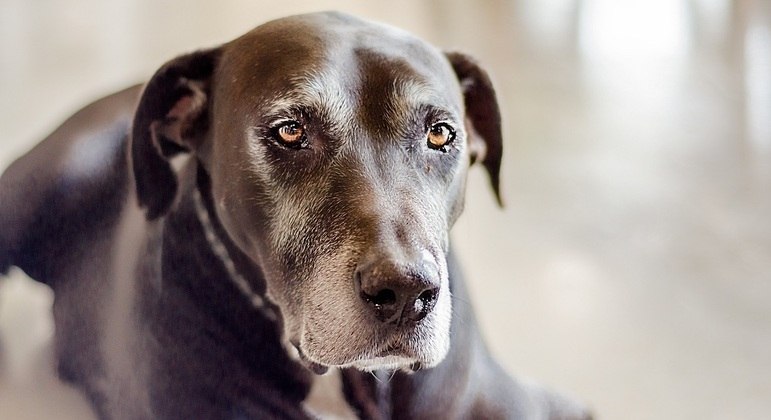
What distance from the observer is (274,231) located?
→ 1179mm

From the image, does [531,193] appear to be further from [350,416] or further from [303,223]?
[303,223]

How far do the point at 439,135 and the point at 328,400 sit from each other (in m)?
0.42

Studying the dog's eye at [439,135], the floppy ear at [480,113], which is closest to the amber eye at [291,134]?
the dog's eye at [439,135]

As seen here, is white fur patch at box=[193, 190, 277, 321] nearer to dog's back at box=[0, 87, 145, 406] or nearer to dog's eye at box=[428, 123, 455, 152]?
dog's back at box=[0, 87, 145, 406]

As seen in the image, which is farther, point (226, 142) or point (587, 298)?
point (587, 298)

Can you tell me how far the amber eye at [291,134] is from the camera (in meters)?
1.17

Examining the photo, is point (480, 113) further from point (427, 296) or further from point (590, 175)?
point (590, 175)

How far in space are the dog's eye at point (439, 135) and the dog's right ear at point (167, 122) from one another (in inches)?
12.7

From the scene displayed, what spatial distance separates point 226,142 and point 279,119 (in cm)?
10

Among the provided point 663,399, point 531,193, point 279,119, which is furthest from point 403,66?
point 531,193

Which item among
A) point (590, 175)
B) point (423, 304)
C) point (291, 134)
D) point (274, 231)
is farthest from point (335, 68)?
point (590, 175)

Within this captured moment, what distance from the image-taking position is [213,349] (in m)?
1.31

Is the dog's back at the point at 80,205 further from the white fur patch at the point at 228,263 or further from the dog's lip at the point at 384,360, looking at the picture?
the dog's lip at the point at 384,360

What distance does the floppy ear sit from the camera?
1.38 m
